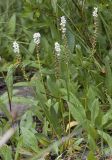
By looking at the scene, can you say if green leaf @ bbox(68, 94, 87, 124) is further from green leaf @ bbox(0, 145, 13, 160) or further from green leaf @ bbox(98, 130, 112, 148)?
green leaf @ bbox(0, 145, 13, 160)

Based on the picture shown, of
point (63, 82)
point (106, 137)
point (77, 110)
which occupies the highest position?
point (63, 82)

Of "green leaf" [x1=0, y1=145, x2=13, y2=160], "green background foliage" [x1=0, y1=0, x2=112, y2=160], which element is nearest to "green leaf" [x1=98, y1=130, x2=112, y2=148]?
"green background foliage" [x1=0, y1=0, x2=112, y2=160]

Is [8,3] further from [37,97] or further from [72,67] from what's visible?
[37,97]

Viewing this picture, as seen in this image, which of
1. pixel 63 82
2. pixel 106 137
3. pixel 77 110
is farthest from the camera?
pixel 63 82

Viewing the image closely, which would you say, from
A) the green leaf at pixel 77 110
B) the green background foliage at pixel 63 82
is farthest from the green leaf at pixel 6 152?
the green leaf at pixel 77 110

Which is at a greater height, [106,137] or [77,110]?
[77,110]

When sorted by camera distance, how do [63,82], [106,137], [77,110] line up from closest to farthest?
[106,137] → [77,110] → [63,82]

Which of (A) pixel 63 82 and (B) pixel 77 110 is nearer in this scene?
(B) pixel 77 110

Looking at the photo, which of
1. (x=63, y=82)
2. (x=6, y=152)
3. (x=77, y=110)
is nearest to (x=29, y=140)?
(x=6, y=152)

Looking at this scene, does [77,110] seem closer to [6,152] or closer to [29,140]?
[29,140]

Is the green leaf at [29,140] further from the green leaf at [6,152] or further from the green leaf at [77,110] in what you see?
the green leaf at [77,110]

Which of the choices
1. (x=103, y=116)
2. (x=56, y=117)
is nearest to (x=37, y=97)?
(x=56, y=117)
